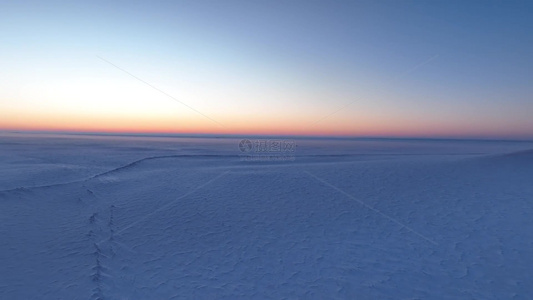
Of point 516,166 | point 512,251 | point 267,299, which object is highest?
point 516,166

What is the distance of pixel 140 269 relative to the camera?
7840 millimetres

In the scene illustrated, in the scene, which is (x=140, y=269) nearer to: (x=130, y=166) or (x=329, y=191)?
(x=329, y=191)

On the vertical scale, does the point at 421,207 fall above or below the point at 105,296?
above

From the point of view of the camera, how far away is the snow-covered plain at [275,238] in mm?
7012

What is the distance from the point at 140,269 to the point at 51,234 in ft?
15.8

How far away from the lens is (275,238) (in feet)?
32.5

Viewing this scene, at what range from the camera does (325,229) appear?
10.6 metres

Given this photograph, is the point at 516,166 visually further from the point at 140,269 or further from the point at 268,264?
the point at 140,269

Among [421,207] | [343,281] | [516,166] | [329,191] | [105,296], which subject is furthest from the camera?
[516,166]

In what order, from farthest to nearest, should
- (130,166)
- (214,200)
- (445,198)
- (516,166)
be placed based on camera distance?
1. (130,166)
2. (516,166)
3. (214,200)
4. (445,198)

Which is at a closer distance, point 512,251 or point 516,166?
point 512,251

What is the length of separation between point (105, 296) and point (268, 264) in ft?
14.2

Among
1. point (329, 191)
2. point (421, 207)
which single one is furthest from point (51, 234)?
point (421, 207)

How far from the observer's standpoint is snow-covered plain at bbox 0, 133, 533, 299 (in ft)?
23.0
